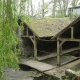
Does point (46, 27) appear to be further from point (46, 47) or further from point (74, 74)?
point (74, 74)

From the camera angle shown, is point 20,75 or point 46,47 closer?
point 20,75

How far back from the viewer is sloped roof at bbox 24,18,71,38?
1393 cm

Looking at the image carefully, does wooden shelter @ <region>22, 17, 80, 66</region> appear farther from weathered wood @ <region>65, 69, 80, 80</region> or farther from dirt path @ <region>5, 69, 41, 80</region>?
weathered wood @ <region>65, 69, 80, 80</region>

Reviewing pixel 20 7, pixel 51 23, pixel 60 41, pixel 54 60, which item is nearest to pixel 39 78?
pixel 60 41

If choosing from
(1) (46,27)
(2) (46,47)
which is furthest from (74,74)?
(2) (46,47)

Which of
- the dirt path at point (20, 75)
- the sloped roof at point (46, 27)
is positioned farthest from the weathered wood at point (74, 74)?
the sloped roof at point (46, 27)

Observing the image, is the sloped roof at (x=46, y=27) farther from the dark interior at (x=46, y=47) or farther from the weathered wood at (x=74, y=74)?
the weathered wood at (x=74, y=74)

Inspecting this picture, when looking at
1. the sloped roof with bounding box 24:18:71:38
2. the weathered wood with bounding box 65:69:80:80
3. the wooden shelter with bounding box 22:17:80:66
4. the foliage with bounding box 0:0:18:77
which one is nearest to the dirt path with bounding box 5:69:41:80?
the wooden shelter with bounding box 22:17:80:66

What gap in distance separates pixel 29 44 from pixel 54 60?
3570 millimetres

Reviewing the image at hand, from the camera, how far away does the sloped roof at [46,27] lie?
13930 mm

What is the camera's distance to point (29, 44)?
1639cm

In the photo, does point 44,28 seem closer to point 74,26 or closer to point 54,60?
point 54,60

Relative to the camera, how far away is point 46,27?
15.4 m

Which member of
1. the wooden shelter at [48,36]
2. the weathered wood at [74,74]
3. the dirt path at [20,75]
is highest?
the wooden shelter at [48,36]
